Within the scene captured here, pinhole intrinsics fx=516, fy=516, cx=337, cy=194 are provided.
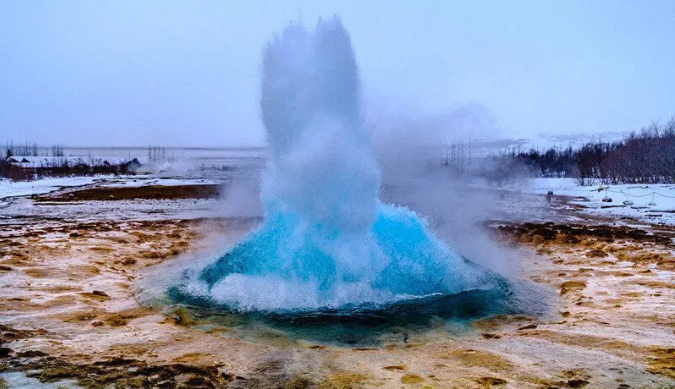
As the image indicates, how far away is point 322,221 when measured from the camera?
604 cm

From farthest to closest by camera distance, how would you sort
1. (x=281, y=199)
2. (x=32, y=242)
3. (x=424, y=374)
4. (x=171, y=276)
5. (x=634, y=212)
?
(x=634, y=212), (x=32, y=242), (x=171, y=276), (x=281, y=199), (x=424, y=374)

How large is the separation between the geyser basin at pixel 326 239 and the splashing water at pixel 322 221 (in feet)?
0.04

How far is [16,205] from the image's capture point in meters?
19.2

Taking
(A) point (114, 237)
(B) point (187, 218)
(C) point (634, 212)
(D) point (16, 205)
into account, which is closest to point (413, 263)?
(A) point (114, 237)

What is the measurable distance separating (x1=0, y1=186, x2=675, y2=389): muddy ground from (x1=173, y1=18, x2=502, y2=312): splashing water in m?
0.98

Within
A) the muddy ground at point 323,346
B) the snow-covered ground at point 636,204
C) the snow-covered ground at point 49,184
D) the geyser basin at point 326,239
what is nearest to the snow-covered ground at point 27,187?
the snow-covered ground at point 49,184

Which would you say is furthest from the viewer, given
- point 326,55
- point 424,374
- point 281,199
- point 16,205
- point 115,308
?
point 16,205

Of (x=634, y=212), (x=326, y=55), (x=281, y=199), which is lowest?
(x=634, y=212)

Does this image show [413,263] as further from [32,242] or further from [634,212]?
[634,212]

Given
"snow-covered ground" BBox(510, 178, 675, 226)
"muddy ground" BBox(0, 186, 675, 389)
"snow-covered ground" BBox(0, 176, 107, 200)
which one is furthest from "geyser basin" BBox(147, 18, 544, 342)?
"snow-covered ground" BBox(0, 176, 107, 200)

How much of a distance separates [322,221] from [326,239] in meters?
0.22

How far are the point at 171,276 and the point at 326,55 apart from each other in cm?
364

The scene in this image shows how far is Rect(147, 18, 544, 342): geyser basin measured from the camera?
18.5 feet

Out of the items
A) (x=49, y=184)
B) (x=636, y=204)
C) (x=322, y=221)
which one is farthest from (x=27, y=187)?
(x=636, y=204)
